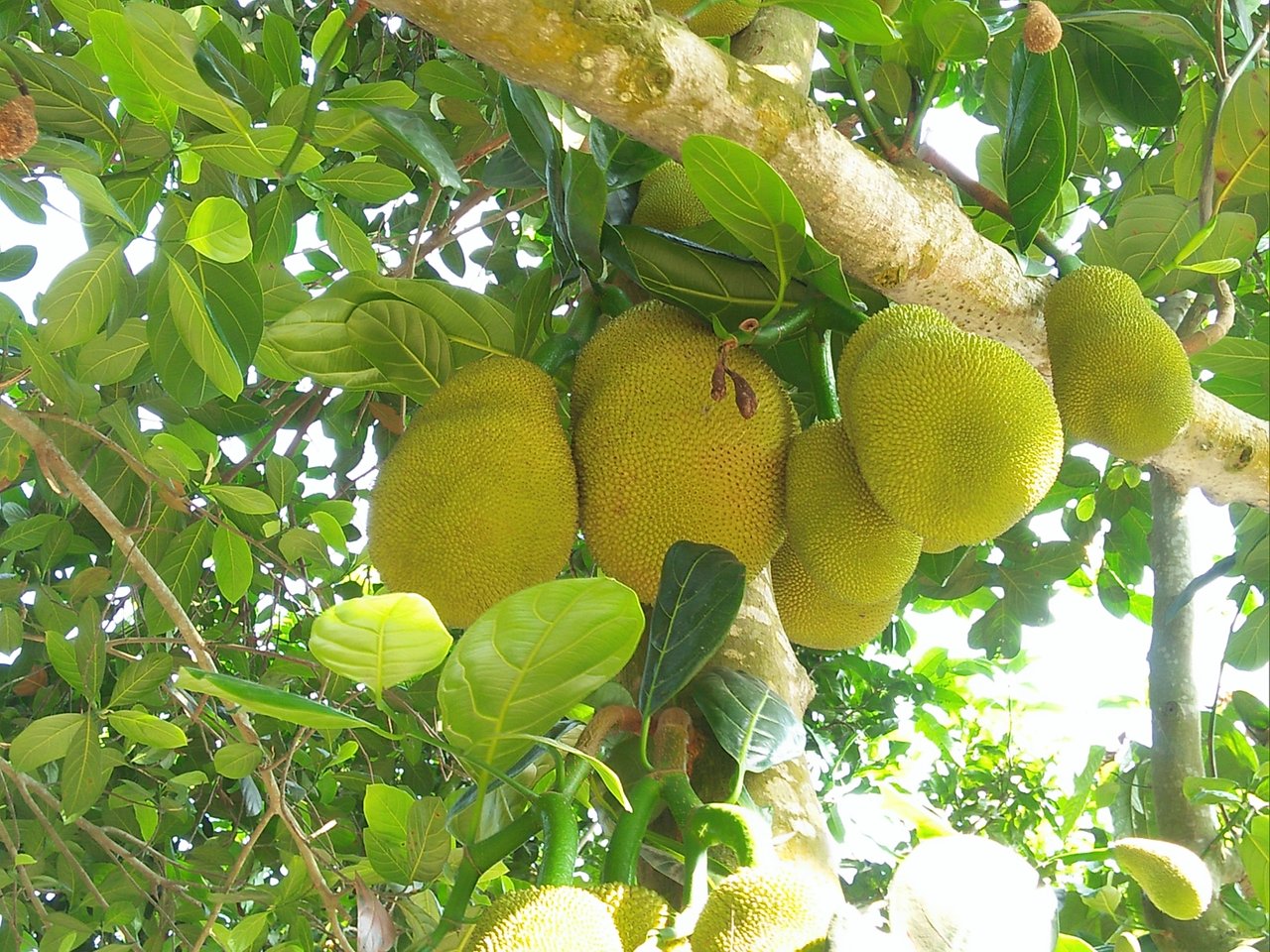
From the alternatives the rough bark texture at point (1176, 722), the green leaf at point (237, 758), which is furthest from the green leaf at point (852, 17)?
the green leaf at point (237, 758)

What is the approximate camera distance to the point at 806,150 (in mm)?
863

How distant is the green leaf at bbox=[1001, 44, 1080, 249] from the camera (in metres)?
1.00

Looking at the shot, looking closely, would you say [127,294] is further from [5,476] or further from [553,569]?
[553,569]

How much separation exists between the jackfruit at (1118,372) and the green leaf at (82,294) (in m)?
0.90

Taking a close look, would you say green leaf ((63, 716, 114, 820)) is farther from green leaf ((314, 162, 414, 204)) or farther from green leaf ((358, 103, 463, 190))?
green leaf ((358, 103, 463, 190))

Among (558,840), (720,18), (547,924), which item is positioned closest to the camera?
(547,924)

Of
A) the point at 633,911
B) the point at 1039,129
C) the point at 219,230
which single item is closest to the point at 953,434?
the point at 1039,129

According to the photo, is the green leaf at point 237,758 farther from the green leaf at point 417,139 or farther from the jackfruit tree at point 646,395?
the green leaf at point 417,139

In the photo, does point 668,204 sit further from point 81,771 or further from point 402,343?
point 81,771

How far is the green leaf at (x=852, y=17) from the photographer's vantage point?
0.98 m

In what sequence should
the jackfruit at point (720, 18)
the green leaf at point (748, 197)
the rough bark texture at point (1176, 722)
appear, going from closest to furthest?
the green leaf at point (748, 197) → the jackfruit at point (720, 18) → the rough bark texture at point (1176, 722)

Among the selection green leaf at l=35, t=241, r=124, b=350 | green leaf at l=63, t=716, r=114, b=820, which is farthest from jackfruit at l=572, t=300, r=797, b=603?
green leaf at l=63, t=716, r=114, b=820

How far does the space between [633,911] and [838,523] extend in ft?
1.36

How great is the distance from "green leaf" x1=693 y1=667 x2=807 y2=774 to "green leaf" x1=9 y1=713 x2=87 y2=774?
35.5 inches
